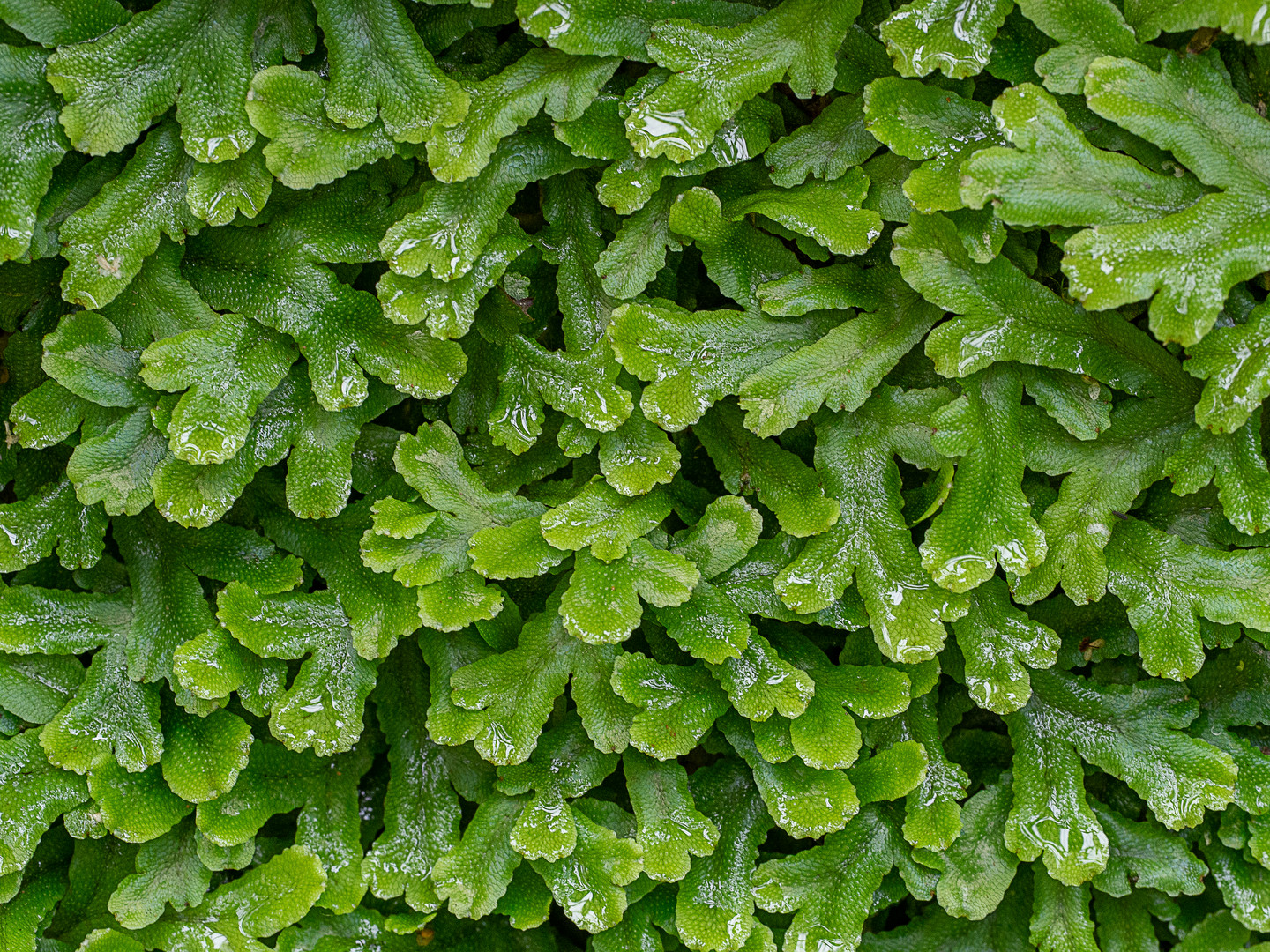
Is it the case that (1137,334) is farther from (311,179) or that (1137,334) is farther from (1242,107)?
(311,179)

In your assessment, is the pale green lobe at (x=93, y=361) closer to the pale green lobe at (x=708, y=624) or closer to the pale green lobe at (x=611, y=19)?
the pale green lobe at (x=611, y=19)

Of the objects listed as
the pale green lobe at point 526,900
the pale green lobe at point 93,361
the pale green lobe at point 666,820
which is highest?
the pale green lobe at point 93,361

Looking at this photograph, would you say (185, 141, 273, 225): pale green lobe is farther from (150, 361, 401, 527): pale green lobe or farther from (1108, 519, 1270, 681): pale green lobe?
(1108, 519, 1270, 681): pale green lobe

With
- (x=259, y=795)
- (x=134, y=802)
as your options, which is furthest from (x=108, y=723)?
(x=259, y=795)

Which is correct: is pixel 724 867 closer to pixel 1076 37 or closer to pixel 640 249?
pixel 640 249

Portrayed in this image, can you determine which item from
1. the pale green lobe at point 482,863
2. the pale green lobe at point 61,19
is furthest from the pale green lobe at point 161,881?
the pale green lobe at point 61,19

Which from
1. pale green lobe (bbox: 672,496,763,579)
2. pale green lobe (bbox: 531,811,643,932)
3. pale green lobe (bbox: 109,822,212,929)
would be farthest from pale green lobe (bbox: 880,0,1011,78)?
pale green lobe (bbox: 109,822,212,929)

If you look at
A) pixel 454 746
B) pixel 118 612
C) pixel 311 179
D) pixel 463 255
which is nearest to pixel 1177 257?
pixel 463 255
